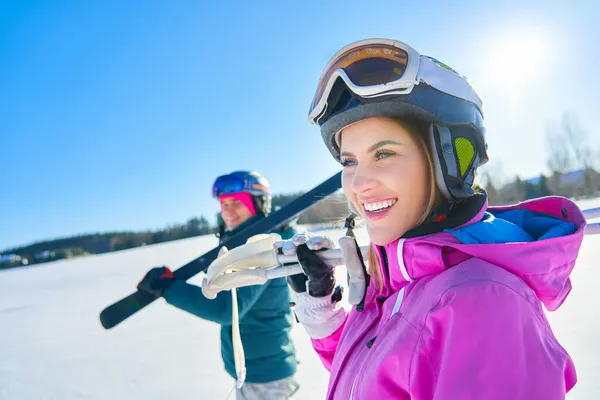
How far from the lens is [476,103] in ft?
4.23

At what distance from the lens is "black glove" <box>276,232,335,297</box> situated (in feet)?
5.18

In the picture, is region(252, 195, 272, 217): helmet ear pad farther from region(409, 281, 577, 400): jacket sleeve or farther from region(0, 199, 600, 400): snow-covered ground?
region(409, 281, 577, 400): jacket sleeve

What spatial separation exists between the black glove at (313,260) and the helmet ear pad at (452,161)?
595mm

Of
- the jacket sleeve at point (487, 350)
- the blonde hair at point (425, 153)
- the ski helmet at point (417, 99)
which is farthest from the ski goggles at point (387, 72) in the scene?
the jacket sleeve at point (487, 350)

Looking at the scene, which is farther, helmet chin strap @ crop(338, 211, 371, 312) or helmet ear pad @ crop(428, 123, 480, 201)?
helmet chin strap @ crop(338, 211, 371, 312)

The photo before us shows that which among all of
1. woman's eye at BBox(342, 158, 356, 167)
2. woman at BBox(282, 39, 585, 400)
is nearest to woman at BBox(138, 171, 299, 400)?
woman at BBox(282, 39, 585, 400)

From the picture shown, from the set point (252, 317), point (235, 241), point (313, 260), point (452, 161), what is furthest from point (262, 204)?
point (452, 161)

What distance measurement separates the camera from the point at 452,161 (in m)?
1.13

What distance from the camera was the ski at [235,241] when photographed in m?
2.36

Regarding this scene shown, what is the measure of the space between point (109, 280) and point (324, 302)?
11915 mm

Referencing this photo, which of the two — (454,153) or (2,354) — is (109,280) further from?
(454,153)

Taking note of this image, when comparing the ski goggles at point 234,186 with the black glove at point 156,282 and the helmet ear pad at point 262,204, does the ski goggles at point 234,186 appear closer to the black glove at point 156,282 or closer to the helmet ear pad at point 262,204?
the helmet ear pad at point 262,204

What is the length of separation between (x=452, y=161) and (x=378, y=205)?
0.86 ft

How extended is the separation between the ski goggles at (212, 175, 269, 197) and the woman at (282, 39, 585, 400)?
5.05 ft
